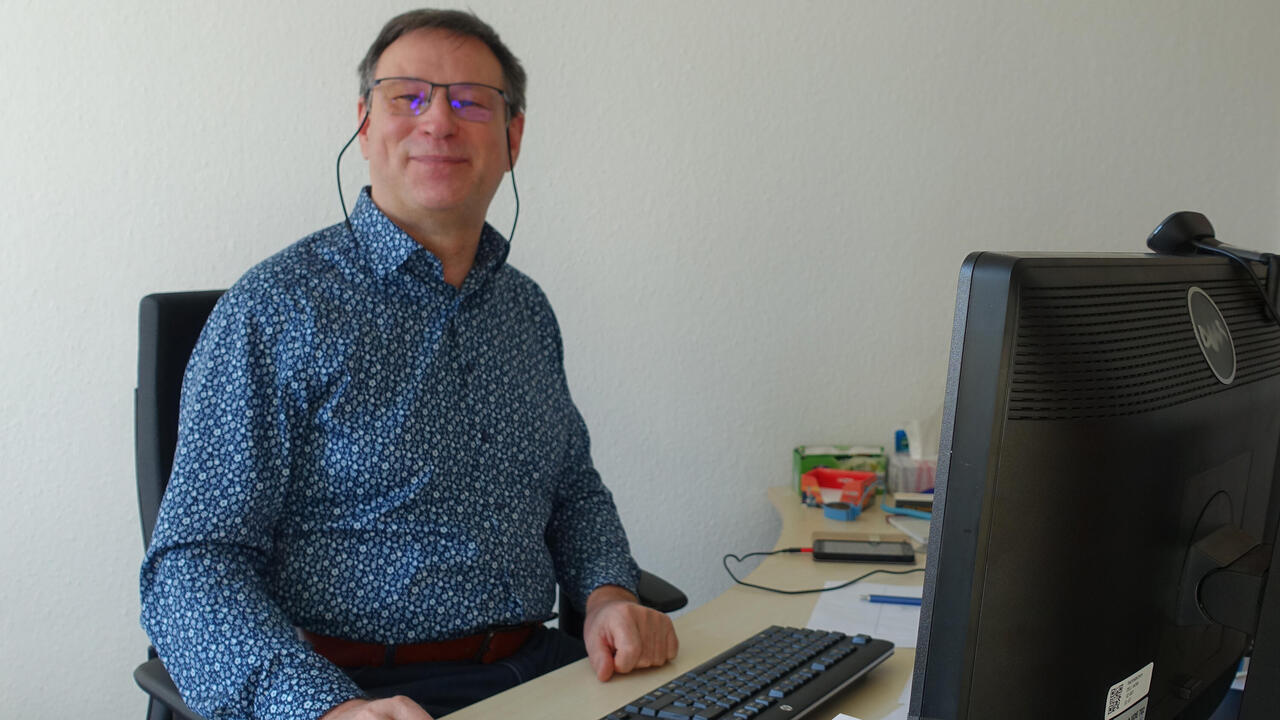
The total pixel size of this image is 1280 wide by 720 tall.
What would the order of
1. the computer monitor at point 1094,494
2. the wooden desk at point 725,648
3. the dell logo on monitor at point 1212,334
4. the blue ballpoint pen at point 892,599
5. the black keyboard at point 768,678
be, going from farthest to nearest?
the blue ballpoint pen at point 892,599 → the wooden desk at point 725,648 → the black keyboard at point 768,678 → the dell logo on monitor at point 1212,334 → the computer monitor at point 1094,494

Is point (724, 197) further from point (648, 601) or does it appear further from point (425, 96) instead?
point (648, 601)

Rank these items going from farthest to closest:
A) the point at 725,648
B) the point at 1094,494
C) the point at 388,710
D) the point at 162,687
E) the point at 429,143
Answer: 1. the point at 429,143
2. the point at 725,648
3. the point at 162,687
4. the point at 388,710
5. the point at 1094,494

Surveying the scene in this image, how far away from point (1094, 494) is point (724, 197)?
161 centimetres

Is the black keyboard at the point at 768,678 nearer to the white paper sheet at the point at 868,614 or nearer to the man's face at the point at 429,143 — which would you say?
the white paper sheet at the point at 868,614

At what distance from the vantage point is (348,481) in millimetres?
1350

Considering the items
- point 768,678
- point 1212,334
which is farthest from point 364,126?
point 1212,334

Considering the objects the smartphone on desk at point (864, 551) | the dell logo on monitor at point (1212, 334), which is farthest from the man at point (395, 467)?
the dell logo on monitor at point (1212, 334)

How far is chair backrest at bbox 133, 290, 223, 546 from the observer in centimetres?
132

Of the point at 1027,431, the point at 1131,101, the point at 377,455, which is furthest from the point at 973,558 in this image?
the point at 1131,101

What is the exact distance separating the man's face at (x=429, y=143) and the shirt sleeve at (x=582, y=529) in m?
0.32

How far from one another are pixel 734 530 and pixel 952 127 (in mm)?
1003

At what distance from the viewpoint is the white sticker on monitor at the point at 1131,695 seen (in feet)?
2.23

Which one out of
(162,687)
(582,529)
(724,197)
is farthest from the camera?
Answer: (724,197)

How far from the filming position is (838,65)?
218cm
